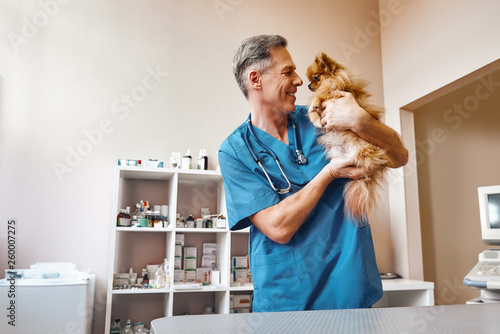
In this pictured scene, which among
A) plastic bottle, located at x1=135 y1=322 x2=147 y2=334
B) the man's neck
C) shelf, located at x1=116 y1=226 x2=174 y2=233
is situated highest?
the man's neck

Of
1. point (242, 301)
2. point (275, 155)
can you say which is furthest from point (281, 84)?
point (242, 301)

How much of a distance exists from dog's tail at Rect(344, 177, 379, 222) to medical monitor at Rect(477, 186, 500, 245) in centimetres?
168

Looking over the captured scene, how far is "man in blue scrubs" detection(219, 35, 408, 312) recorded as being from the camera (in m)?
1.00

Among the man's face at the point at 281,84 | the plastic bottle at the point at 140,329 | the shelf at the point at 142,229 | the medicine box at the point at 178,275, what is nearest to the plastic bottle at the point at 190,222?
the shelf at the point at 142,229

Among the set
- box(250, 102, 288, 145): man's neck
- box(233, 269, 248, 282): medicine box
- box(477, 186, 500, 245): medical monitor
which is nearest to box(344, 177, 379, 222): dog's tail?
box(250, 102, 288, 145): man's neck

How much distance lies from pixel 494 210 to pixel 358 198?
5.73 feet

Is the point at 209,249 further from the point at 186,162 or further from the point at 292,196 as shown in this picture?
the point at 292,196

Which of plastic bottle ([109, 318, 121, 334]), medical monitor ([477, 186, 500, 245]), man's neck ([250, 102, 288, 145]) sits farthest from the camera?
plastic bottle ([109, 318, 121, 334])

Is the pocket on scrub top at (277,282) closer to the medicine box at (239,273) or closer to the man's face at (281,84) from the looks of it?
the man's face at (281,84)

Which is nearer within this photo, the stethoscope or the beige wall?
the stethoscope

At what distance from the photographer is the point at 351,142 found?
3.41 ft

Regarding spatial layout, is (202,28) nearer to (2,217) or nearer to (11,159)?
(11,159)

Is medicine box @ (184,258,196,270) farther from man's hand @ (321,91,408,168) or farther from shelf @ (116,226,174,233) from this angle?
man's hand @ (321,91,408,168)

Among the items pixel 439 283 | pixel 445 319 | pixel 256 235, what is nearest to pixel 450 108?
pixel 439 283
